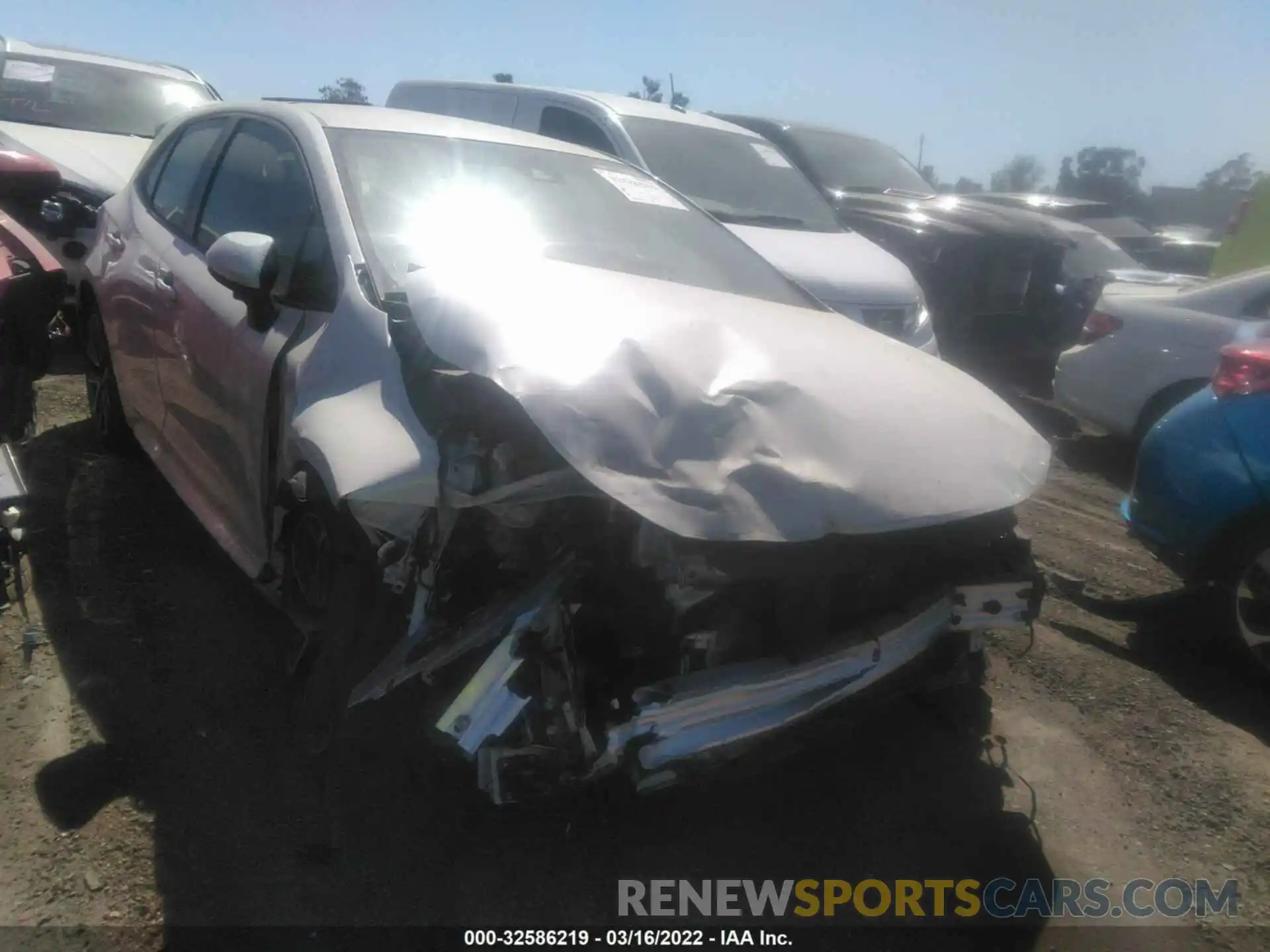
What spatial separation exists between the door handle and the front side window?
16 cm

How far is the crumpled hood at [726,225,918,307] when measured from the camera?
6.29 metres

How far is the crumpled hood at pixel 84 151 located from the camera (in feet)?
22.1

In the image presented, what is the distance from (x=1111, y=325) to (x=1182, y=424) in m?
2.61

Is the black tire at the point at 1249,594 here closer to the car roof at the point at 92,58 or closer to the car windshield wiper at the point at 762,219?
the car windshield wiper at the point at 762,219

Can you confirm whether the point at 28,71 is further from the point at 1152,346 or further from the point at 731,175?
the point at 1152,346

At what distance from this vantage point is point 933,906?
2.70m

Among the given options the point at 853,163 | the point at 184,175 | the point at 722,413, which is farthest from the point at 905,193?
the point at 722,413

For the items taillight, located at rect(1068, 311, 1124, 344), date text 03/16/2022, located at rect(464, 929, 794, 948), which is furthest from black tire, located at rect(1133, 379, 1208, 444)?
date text 03/16/2022, located at rect(464, 929, 794, 948)

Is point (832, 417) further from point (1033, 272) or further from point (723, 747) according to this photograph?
point (1033, 272)

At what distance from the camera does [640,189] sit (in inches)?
165

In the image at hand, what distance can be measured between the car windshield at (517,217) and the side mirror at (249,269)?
293 mm

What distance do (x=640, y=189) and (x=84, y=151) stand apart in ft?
16.6

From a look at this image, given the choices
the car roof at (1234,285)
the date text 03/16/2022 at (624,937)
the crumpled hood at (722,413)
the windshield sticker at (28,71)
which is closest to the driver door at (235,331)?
the crumpled hood at (722,413)

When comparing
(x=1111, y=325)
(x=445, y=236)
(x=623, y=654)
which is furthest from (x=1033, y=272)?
(x=623, y=654)
